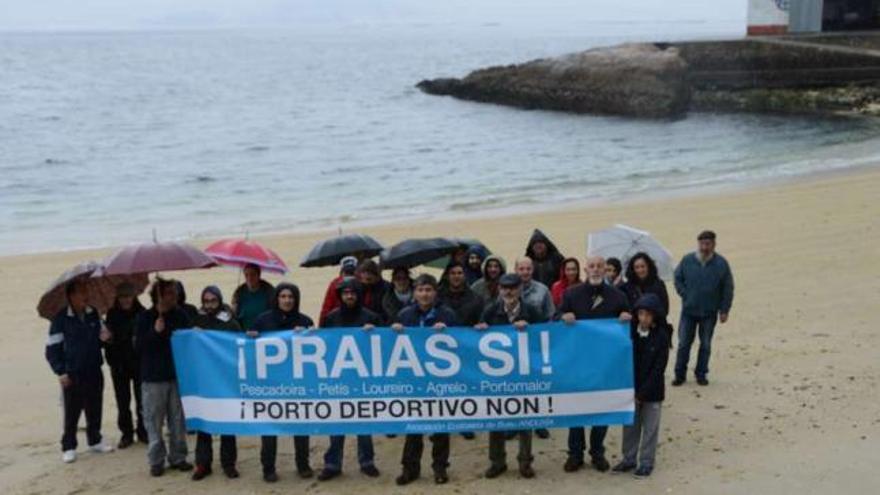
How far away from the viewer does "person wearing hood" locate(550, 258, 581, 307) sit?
351 inches

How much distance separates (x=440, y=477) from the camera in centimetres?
786

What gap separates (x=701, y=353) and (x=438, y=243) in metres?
2.98

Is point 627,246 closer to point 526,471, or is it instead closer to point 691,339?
point 691,339

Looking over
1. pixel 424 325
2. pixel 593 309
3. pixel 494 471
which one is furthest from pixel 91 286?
pixel 593 309

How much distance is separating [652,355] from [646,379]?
0.19m

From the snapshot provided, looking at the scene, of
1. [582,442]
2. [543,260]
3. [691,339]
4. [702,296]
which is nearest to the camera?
[582,442]

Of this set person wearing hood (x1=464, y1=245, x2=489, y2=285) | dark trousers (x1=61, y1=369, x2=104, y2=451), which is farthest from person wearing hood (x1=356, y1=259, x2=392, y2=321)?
dark trousers (x1=61, y1=369, x2=104, y2=451)

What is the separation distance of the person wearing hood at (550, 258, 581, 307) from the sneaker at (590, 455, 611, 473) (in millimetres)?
1397

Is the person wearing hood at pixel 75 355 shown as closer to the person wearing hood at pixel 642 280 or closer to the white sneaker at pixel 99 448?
the white sneaker at pixel 99 448

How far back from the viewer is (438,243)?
9211mm

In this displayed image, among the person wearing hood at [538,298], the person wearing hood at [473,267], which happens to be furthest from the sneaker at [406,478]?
the person wearing hood at [473,267]

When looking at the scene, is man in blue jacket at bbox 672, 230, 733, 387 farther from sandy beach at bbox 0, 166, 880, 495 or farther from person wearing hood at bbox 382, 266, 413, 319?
person wearing hood at bbox 382, 266, 413, 319

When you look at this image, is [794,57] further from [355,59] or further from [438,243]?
[355,59]

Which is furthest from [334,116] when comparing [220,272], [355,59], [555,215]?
[355,59]
